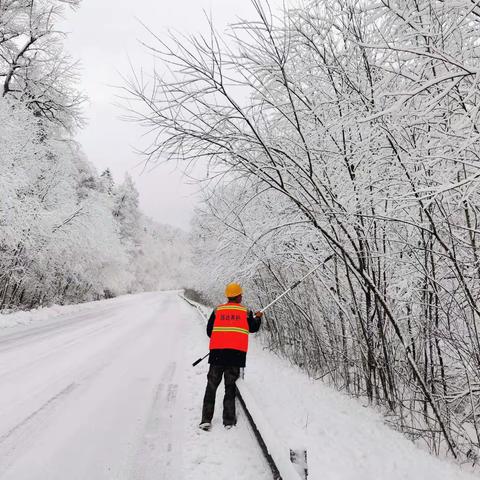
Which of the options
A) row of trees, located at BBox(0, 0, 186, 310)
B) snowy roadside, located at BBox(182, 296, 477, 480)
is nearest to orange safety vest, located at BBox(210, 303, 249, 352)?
snowy roadside, located at BBox(182, 296, 477, 480)

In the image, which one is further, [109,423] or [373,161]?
[109,423]

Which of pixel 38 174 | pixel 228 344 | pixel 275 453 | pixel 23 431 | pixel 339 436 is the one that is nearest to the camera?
pixel 275 453

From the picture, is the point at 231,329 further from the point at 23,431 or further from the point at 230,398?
the point at 23,431

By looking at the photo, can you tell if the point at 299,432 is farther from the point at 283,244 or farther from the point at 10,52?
the point at 10,52

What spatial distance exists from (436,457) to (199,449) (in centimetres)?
244

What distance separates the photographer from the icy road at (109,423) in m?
3.70

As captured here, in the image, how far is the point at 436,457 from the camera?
4.20m

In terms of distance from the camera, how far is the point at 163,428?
4.77m

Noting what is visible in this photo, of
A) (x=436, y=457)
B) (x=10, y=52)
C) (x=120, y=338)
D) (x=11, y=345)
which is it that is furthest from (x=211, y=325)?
(x=10, y=52)

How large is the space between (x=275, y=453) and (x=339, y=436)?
70.8 inches

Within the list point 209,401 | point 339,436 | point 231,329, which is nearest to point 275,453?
point 209,401

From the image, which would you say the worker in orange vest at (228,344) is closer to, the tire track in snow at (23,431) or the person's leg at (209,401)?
the person's leg at (209,401)

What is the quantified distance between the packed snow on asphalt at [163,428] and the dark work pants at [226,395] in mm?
165

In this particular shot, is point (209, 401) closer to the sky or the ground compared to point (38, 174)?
closer to the ground
